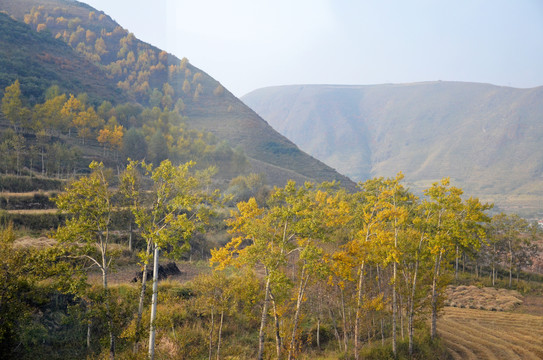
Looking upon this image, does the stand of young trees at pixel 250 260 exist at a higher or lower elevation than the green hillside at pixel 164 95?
lower

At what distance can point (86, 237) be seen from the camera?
42.9 feet

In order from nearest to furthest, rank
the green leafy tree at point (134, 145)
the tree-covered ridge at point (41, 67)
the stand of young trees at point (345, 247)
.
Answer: the stand of young trees at point (345, 247) → the green leafy tree at point (134, 145) → the tree-covered ridge at point (41, 67)

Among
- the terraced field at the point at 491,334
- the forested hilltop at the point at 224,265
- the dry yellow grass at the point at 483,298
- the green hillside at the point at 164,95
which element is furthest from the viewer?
the green hillside at the point at 164,95

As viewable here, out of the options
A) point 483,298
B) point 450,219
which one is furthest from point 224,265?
point 483,298

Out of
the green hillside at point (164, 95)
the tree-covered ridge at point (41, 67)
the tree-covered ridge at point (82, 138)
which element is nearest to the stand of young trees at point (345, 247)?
the tree-covered ridge at point (82, 138)

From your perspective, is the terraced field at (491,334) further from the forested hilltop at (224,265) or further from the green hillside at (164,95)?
the green hillside at (164,95)

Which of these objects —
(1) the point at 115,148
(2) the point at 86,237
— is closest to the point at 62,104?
(1) the point at 115,148

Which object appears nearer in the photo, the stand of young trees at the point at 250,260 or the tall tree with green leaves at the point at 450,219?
the stand of young trees at the point at 250,260

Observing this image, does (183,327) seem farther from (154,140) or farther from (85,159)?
(154,140)

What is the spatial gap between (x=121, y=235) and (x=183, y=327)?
2099cm

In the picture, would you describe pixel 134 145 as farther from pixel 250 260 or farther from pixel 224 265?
pixel 250 260

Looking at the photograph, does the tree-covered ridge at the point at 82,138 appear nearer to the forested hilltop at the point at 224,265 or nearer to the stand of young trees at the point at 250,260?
the forested hilltop at the point at 224,265

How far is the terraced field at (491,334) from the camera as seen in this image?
2475 cm

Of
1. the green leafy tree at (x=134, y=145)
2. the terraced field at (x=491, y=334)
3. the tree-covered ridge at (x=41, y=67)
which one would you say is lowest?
the terraced field at (x=491, y=334)
